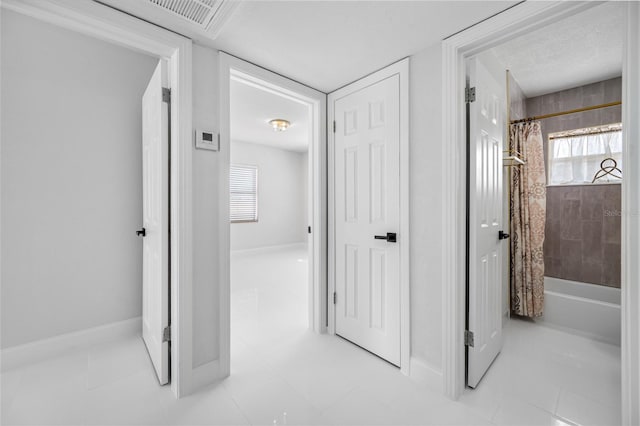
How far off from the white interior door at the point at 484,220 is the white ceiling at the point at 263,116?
1.57 meters

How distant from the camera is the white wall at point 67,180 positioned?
6.61ft

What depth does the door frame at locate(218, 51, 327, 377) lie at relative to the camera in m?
1.84

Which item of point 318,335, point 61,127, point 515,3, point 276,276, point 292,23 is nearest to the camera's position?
point 515,3

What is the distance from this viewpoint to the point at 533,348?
2.25m

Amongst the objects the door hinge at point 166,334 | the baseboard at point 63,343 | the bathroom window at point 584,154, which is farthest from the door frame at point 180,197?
the bathroom window at point 584,154

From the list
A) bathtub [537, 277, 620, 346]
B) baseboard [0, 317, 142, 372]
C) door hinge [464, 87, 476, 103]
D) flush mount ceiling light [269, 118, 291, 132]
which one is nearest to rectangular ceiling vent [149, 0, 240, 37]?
door hinge [464, 87, 476, 103]

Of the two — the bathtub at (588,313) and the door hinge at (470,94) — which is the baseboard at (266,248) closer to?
the bathtub at (588,313)

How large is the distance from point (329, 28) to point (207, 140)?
1001 millimetres

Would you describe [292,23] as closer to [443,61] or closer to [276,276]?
Result: [443,61]

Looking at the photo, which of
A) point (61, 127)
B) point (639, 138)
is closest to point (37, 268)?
point (61, 127)

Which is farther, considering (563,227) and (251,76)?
(563,227)

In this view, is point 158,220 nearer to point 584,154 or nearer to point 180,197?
point 180,197

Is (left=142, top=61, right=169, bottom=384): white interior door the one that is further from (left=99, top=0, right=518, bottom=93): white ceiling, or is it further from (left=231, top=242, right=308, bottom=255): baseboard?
(left=231, top=242, right=308, bottom=255): baseboard

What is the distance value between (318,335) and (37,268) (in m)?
2.31
